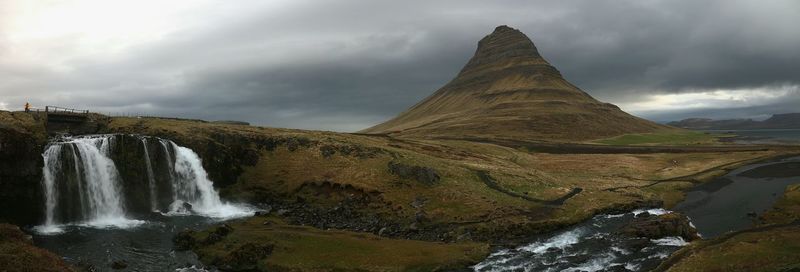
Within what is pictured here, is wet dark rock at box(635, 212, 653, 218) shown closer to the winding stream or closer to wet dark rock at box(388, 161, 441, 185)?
the winding stream

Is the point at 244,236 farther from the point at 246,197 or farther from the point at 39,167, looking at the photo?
the point at 39,167

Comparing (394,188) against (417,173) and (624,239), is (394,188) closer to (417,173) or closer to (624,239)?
(417,173)

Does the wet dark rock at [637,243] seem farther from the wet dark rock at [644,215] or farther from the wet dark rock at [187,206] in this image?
the wet dark rock at [187,206]

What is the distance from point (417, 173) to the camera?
238ft

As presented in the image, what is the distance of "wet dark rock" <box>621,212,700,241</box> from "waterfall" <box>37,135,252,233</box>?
156 ft

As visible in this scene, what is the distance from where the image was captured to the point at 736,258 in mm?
37812

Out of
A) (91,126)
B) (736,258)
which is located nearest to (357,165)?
(91,126)

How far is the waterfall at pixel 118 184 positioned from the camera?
5792 cm

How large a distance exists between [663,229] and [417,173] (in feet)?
111

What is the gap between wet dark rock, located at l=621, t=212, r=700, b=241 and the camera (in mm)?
48919

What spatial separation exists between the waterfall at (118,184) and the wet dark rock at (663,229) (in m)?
47.7

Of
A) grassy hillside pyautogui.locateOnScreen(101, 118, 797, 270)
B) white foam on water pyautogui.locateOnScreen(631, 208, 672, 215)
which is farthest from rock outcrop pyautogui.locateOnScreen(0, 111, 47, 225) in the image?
white foam on water pyautogui.locateOnScreen(631, 208, 672, 215)

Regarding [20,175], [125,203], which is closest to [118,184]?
[125,203]

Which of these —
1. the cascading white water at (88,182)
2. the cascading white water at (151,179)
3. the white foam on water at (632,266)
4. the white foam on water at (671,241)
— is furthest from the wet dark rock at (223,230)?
the white foam on water at (671,241)
